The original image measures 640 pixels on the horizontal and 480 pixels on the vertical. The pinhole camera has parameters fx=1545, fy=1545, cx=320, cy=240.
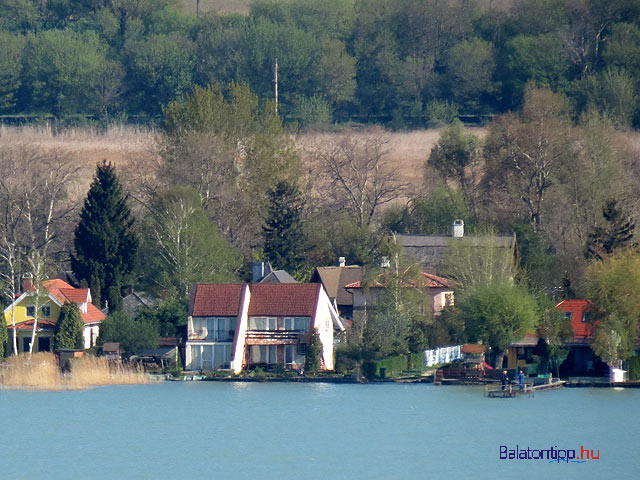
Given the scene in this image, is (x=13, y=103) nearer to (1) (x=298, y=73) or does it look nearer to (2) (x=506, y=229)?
(1) (x=298, y=73)

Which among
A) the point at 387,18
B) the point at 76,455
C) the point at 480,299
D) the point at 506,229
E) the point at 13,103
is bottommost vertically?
the point at 76,455

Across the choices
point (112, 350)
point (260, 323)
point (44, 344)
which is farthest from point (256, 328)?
point (44, 344)

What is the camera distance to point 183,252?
74062mm

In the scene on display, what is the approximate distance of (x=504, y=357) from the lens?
6469cm

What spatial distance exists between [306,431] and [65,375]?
16.4 m

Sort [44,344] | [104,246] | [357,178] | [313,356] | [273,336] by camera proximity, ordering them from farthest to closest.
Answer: [357,178] < [104,246] < [44,344] < [273,336] < [313,356]

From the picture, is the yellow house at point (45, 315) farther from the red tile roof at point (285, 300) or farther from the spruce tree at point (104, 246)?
the red tile roof at point (285, 300)

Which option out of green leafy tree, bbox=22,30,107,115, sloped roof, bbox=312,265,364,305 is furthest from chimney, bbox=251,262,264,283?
green leafy tree, bbox=22,30,107,115

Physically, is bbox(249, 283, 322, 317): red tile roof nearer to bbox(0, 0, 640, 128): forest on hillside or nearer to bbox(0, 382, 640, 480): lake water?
bbox(0, 382, 640, 480): lake water

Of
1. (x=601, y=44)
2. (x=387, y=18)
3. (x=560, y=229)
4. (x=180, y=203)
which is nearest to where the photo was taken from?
(x=180, y=203)

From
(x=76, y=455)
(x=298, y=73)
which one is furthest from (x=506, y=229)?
(x=298, y=73)

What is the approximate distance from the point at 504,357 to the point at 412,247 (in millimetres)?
16703

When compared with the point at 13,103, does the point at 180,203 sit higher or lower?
lower

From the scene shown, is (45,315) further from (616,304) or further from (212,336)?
(616,304)
